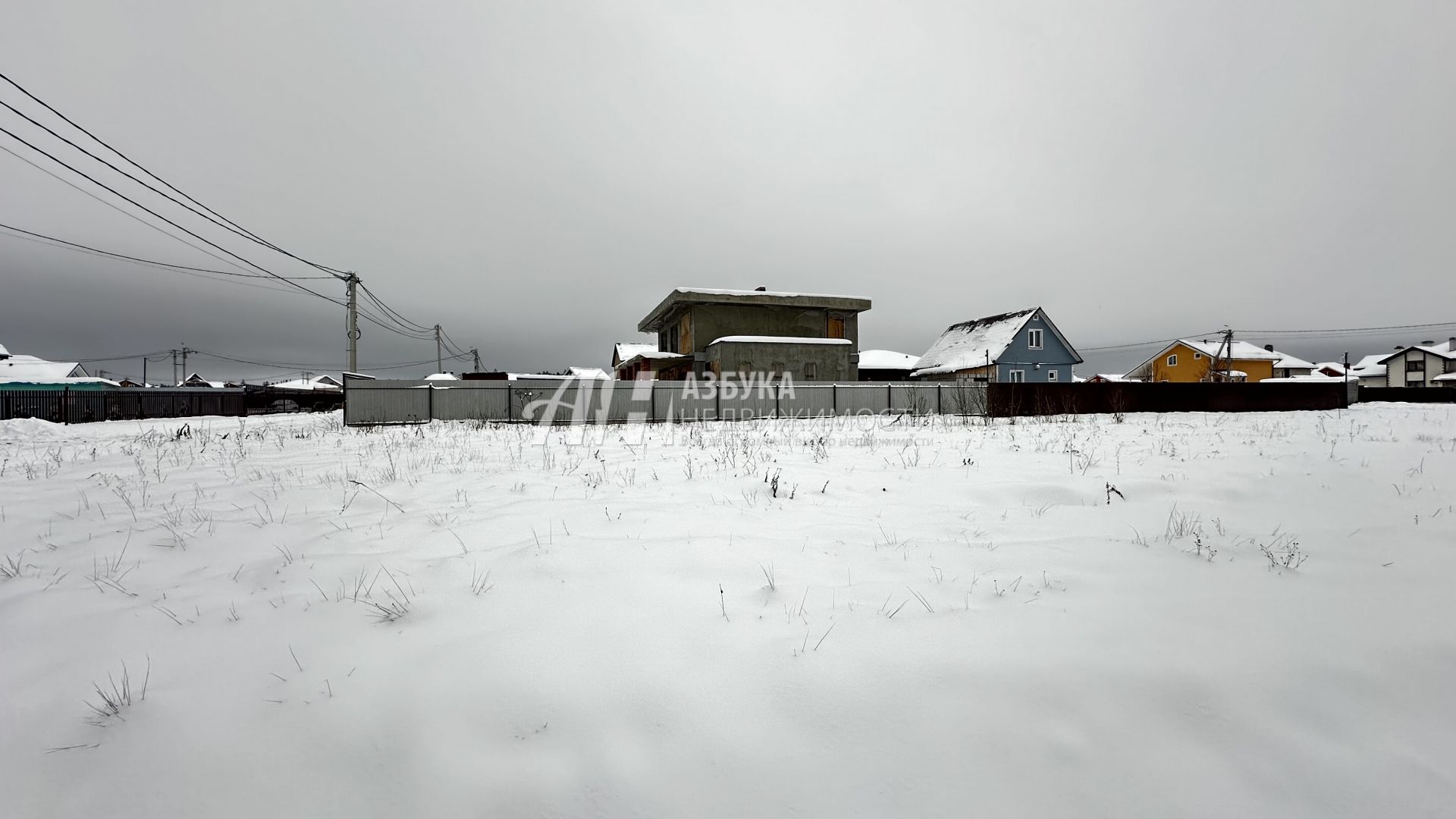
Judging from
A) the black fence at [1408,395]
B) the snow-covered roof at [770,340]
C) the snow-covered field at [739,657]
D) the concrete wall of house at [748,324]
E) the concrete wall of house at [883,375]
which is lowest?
the snow-covered field at [739,657]

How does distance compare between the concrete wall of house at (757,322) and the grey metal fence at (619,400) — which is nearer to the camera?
the grey metal fence at (619,400)

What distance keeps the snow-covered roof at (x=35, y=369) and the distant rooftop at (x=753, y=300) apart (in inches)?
1879

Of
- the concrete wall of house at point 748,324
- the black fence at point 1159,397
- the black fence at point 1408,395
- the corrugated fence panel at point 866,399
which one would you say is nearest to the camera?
the black fence at point 1159,397

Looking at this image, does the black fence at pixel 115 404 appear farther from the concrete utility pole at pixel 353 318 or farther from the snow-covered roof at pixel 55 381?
the snow-covered roof at pixel 55 381

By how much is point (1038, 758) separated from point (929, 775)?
35 centimetres

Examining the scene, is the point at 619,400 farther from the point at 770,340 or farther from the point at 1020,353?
the point at 1020,353

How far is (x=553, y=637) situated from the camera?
2.25 metres

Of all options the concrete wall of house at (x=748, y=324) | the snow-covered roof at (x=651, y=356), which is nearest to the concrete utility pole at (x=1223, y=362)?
the concrete wall of house at (x=748, y=324)

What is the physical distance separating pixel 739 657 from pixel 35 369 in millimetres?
66232

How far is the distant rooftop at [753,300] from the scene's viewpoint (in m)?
26.2

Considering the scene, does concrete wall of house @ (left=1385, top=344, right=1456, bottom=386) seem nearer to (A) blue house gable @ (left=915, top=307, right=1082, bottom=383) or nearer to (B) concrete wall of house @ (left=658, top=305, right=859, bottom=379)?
(A) blue house gable @ (left=915, top=307, right=1082, bottom=383)

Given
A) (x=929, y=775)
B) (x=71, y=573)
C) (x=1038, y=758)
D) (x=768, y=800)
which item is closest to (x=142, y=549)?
(x=71, y=573)

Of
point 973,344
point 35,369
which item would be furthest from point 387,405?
point 35,369

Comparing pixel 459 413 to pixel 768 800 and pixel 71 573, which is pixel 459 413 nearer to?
pixel 71 573
